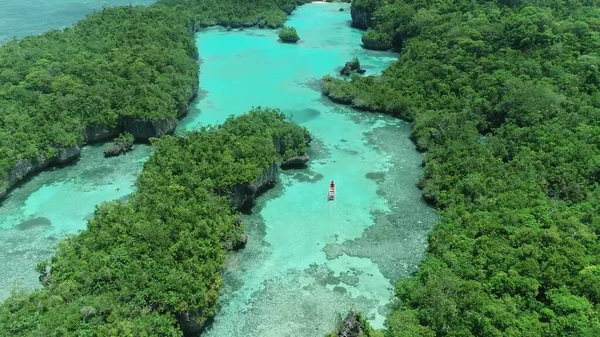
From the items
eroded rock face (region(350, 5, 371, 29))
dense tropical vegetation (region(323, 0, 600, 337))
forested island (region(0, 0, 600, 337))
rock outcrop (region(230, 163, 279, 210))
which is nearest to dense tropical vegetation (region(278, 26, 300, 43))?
dense tropical vegetation (region(323, 0, 600, 337))

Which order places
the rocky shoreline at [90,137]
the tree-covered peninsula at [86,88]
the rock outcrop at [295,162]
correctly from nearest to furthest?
the rocky shoreline at [90,137], the tree-covered peninsula at [86,88], the rock outcrop at [295,162]

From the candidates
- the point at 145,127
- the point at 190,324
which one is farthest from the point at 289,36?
the point at 190,324

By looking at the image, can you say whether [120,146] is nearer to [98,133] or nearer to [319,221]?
[98,133]

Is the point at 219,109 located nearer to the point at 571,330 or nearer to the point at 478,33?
the point at 478,33

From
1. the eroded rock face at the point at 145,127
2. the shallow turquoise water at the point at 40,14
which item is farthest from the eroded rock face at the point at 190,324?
the shallow turquoise water at the point at 40,14

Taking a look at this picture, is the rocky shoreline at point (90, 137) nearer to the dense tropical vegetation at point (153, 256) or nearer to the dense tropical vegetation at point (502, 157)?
the dense tropical vegetation at point (153, 256)

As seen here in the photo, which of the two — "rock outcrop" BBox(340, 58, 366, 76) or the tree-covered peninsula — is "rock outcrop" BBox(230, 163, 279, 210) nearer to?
the tree-covered peninsula
